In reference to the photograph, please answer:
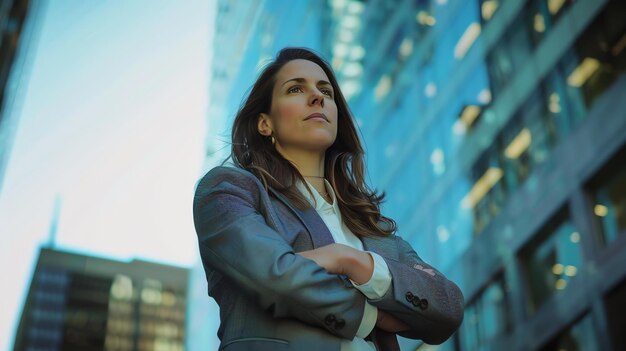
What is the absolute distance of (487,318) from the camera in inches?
528

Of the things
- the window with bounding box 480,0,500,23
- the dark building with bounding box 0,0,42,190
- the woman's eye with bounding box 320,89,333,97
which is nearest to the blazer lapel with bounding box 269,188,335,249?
the woman's eye with bounding box 320,89,333,97

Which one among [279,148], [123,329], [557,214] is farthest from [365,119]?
[123,329]

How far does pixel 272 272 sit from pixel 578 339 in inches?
433

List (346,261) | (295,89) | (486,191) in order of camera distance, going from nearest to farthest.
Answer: (346,261)
(295,89)
(486,191)

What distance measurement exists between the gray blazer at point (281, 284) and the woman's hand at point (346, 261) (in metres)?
0.04

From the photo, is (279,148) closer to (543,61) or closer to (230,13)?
(543,61)

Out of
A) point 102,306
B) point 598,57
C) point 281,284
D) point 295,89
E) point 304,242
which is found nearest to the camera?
point 281,284

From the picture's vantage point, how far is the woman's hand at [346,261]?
1951 mm

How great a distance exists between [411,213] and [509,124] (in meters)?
3.38

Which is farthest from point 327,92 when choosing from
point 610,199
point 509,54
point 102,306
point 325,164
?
point 102,306

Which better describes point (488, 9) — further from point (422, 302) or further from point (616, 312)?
point (422, 302)

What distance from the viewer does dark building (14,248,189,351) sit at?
101875mm

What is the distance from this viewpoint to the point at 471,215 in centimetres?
1396

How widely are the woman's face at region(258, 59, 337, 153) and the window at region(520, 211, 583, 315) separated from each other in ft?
33.3
